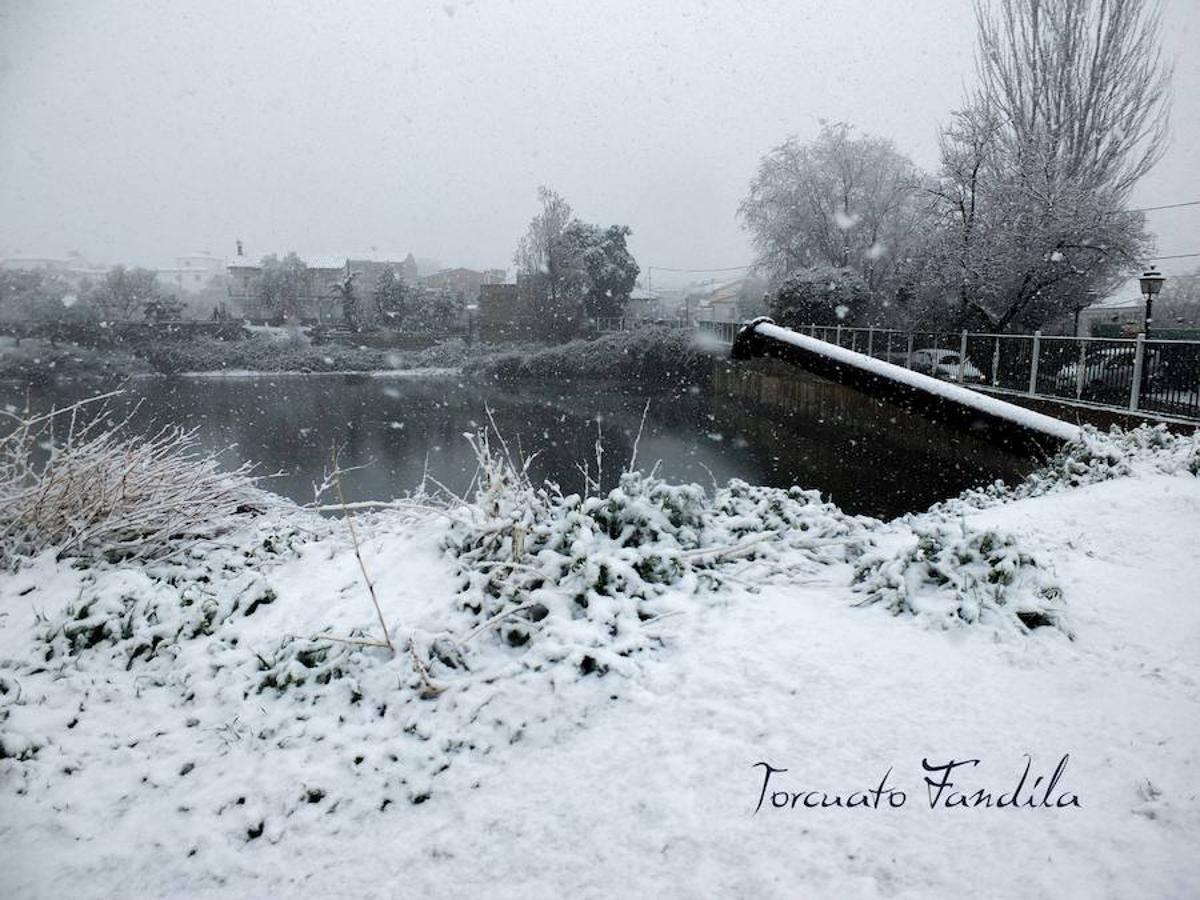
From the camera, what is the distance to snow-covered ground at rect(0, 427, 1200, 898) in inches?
67.0

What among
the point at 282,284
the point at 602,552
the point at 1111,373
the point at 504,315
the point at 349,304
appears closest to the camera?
the point at 602,552

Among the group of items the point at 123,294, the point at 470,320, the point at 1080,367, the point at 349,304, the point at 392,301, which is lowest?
the point at 1080,367

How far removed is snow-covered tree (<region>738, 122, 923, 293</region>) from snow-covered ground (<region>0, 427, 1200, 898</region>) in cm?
2979

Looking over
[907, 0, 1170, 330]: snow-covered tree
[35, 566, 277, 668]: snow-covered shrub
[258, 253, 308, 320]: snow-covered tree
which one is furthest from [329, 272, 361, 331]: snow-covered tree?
[35, 566, 277, 668]: snow-covered shrub

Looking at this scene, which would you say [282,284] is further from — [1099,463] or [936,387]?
[1099,463]

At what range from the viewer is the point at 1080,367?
10.5 metres

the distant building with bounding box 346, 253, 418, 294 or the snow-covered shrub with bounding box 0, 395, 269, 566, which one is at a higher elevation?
the distant building with bounding box 346, 253, 418, 294

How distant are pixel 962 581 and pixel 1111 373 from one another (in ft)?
31.1

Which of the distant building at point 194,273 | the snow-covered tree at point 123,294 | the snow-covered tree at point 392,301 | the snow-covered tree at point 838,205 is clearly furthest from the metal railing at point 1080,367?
the distant building at point 194,273

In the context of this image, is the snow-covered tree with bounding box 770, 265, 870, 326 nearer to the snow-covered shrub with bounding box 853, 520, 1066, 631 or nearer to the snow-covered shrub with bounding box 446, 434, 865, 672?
the snow-covered shrub with bounding box 446, 434, 865, 672

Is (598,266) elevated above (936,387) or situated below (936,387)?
above

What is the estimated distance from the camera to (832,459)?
1559 centimetres

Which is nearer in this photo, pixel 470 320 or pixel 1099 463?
pixel 1099 463

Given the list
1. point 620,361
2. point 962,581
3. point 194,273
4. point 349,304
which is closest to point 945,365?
point 962,581
